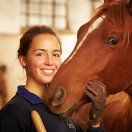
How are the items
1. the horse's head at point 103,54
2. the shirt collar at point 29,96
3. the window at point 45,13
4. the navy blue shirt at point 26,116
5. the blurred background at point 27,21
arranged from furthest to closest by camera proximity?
the window at point 45,13, the blurred background at point 27,21, the horse's head at point 103,54, the shirt collar at point 29,96, the navy blue shirt at point 26,116

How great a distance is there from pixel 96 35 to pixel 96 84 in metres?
0.22

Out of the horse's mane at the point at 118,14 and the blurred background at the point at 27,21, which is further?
the blurred background at the point at 27,21

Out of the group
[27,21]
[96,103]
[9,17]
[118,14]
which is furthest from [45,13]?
[96,103]

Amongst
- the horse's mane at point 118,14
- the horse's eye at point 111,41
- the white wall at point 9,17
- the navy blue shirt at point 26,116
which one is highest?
the white wall at point 9,17

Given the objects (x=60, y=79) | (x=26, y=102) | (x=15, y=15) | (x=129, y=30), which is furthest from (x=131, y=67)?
(x=15, y=15)

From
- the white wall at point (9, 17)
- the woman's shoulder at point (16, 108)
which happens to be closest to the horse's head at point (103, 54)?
the woman's shoulder at point (16, 108)

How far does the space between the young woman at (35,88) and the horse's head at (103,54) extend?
2.5 inches

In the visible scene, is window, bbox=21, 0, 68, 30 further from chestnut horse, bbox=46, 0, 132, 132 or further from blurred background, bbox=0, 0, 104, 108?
chestnut horse, bbox=46, 0, 132, 132

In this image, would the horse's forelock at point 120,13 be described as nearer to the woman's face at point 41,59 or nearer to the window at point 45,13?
the woman's face at point 41,59

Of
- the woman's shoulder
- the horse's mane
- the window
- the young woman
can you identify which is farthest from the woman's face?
the window

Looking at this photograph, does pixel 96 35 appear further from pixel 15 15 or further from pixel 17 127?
pixel 15 15

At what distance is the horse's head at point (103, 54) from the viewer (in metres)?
1.01

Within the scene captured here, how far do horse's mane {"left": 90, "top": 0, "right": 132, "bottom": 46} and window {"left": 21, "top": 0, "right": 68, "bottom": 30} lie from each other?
3.10 meters

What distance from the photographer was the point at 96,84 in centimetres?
98
